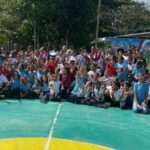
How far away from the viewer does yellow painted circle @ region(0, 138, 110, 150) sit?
8969 mm

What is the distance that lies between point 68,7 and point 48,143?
66.6 feet

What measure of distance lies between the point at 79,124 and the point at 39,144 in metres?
2.29

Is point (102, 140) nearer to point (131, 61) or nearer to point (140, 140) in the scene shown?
point (140, 140)

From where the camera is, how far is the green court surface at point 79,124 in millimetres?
9836

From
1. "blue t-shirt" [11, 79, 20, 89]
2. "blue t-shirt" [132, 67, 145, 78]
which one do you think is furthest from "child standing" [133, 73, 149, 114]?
"blue t-shirt" [11, 79, 20, 89]

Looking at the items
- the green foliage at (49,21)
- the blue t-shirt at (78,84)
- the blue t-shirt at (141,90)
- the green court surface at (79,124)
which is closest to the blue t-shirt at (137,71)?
the blue t-shirt at (141,90)

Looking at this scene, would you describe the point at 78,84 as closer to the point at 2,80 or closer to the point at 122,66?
the point at 122,66

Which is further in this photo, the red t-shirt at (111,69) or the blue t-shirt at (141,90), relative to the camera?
the red t-shirt at (111,69)

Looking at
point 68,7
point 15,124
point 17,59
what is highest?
point 68,7

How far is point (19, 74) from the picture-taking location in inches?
609

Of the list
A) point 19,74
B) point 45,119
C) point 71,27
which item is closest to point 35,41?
point 71,27

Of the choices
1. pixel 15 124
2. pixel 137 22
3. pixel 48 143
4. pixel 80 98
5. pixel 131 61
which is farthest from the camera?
pixel 137 22

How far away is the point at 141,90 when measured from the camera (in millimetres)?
13688

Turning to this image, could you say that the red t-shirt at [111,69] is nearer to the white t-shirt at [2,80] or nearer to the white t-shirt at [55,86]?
the white t-shirt at [55,86]
